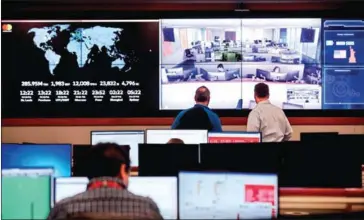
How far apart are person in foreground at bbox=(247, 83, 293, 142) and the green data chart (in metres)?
3.17

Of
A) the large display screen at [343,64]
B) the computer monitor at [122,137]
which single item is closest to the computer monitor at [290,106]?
the large display screen at [343,64]

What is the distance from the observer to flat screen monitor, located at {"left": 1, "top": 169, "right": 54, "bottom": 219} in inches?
127

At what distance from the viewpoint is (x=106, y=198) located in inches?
109

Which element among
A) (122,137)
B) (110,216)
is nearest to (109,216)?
(110,216)

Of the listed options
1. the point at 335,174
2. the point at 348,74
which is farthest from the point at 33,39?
the point at 335,174

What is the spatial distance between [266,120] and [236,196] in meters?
2.95

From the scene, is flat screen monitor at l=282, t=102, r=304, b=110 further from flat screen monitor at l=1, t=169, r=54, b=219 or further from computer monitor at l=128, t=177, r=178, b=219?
flat screen monitor at l=1, t=169, r=54, b=219

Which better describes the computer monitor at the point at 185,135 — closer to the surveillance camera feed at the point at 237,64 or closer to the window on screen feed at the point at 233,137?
the window on screen feed at the point at 233,137

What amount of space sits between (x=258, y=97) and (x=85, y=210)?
3.63m

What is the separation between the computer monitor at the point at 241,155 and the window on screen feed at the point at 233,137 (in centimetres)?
148

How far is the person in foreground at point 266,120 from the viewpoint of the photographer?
20.0 feet

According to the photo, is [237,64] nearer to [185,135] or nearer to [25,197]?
[185,135]

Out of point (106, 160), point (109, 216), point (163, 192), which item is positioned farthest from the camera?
point (163, 192)

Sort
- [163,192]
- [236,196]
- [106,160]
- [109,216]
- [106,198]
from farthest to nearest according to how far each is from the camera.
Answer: [163,192] < [236,196] < [106,160] < [106,198] < [109,216]
